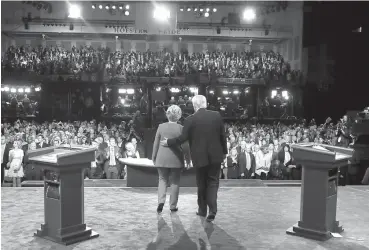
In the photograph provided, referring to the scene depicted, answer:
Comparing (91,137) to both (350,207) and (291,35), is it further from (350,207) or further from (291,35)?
(291,35)

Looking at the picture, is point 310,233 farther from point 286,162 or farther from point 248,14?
point 248,14

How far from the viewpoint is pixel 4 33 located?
2359cm

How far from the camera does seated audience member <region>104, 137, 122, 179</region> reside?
28.2 ft

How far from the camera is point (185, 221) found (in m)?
4.86

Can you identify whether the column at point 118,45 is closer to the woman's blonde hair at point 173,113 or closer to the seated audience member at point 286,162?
the seated audience member at point 286,162

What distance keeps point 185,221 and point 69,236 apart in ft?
4.75

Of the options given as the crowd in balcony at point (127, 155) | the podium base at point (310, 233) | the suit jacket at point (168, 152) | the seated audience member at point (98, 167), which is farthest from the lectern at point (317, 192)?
the seated audience member at point (98, 167)

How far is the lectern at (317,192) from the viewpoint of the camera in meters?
4.14

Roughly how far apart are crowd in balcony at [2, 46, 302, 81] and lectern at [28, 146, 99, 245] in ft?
48.2

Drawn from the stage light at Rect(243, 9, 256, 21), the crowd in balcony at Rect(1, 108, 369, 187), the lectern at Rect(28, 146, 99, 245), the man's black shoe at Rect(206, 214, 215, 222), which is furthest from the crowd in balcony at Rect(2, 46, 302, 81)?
the lectern at Rect(28, 146, 99, 245)

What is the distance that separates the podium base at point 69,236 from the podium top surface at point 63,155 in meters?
0.73

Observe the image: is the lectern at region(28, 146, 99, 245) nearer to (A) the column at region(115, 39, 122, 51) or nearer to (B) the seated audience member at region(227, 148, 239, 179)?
(B) the seated audience member at region(227, 148, 239, 179)

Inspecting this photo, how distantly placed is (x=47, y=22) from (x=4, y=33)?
300 centimetres

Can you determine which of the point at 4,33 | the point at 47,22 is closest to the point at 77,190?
the point at 47,22
